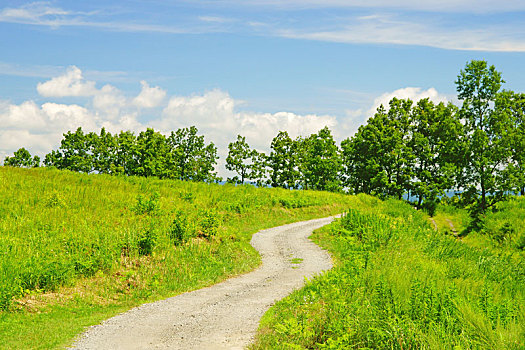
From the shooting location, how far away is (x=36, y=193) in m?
20.6

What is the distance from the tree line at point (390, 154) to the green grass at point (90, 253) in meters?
20.6

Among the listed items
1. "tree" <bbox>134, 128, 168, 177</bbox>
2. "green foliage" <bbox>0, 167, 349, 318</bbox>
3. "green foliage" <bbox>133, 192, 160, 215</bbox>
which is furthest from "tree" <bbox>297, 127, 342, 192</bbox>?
"green foliage" <bbox>133, 192, 160, 215</bbox>

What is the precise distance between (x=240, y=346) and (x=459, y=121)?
32616 millimetres

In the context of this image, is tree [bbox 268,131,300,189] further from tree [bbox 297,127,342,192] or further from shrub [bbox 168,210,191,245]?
shrub [bbox 168,210,191,245]

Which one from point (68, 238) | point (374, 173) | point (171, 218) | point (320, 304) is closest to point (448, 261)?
point (320, 304)

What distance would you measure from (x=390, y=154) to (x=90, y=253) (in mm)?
42039

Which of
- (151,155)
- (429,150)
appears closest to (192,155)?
(151,155)

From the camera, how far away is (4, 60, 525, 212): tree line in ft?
110

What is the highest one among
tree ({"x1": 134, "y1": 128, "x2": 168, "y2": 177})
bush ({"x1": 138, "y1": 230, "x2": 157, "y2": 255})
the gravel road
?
tree ({"x1": 134, "y1": 128, "x2": 168, "y2": 177})

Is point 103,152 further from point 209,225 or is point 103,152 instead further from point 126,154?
point 209,225

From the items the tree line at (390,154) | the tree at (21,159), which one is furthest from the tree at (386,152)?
the tree at (21,159)

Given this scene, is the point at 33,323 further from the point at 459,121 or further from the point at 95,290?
the point at 459,121

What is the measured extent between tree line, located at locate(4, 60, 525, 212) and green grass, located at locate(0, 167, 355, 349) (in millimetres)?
20572

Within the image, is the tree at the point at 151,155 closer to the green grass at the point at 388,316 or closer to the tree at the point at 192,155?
the tree at the point at 192,155
